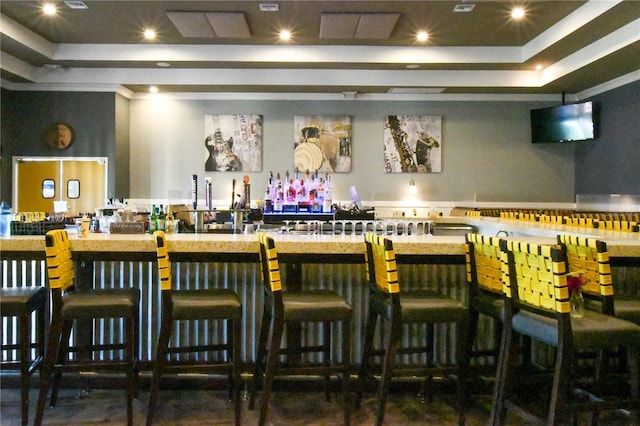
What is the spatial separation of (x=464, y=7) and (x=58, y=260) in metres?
4.79

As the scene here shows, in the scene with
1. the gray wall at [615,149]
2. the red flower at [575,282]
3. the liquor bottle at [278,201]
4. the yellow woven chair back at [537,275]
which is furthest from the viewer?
the liquor bottle at [278,201]

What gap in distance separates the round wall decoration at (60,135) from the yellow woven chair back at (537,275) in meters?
7.66

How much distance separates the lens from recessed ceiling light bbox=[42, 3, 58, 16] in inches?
232

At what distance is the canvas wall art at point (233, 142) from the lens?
9.14m

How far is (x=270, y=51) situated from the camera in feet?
24.2

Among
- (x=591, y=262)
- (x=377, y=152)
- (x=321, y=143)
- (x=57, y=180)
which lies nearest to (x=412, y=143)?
(x=377, y=152)

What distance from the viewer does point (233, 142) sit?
360 inches

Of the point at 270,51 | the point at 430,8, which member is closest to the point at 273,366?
the point at 430,8

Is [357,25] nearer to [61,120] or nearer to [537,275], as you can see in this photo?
[537,275]

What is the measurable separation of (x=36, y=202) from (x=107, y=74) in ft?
7.52

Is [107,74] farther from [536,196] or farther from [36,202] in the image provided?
[536,196]

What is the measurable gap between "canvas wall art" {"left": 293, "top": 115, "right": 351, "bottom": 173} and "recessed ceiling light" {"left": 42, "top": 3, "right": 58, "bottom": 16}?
402cm

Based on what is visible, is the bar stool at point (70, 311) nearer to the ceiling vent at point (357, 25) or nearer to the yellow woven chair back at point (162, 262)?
the yellow woven chair back at point (162, 262)

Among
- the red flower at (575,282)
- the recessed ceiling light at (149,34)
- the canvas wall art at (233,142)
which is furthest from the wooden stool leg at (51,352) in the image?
the canvas wall art at (233,142)
